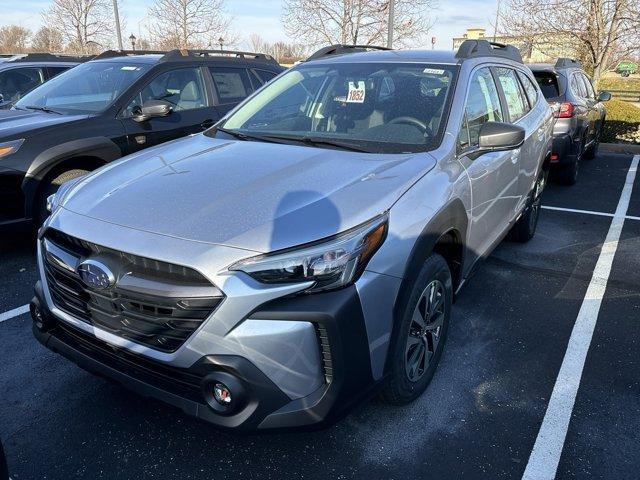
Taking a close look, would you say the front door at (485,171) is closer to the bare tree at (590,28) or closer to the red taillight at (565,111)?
the red taillight at (565,111)

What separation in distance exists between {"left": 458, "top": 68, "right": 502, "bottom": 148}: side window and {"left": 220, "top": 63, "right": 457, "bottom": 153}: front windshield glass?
0.18 m

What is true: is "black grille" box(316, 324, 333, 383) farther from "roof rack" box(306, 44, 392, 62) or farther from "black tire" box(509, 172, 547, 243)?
"black tire" box(509, 172, 547, 243)

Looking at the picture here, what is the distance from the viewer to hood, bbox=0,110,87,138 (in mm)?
4496

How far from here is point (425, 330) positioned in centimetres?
272

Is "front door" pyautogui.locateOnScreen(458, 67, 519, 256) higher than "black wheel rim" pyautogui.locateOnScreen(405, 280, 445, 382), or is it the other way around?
"front door" pyautogui.locateOnScreen(458, 67, 519, 256)

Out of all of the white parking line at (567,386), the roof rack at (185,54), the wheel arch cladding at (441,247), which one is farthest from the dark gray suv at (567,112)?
the wheel arch cladding at (441,247)

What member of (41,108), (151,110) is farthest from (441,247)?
(41,108)

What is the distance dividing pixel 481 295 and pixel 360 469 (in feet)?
7.06

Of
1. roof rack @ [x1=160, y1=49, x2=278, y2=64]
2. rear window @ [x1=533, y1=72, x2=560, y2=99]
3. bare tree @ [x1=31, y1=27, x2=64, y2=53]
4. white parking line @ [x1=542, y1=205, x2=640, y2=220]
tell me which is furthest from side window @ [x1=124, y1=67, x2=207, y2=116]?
bare tree @ [x1=31, y1=27, x2=64, y2=53]

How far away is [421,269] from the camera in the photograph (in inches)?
97.4

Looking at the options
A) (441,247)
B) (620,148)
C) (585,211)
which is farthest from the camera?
(620,148)

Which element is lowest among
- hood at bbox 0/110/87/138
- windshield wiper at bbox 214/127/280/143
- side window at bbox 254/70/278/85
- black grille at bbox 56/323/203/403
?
black grille at bbox 56/323/203/403

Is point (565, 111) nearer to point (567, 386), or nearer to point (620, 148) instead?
point (620, 148)

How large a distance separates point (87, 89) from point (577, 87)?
6.90 metres
